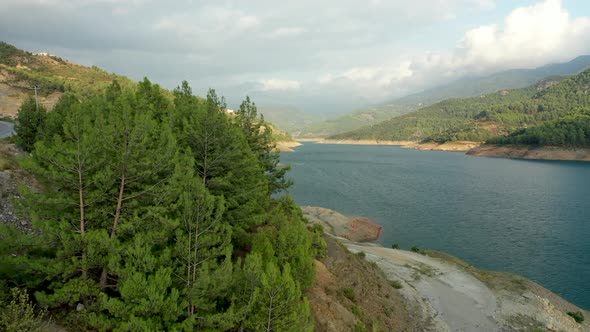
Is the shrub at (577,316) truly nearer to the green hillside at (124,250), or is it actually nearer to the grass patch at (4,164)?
the green hillside at (124,250)

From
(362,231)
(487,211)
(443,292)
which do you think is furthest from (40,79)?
(487,211)

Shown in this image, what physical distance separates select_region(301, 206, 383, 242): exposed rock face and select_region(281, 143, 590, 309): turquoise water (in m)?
3.00

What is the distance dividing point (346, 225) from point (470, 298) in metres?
30.3

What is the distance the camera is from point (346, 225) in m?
64.7

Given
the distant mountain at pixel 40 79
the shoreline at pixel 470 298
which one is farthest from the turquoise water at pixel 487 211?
the distant mountain at pixel 40 79

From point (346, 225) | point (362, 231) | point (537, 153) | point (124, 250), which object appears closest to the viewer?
point (124, 250)

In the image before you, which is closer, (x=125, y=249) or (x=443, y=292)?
(x=125, y=249)

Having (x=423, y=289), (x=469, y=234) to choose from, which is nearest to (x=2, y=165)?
(x=423, y=289)

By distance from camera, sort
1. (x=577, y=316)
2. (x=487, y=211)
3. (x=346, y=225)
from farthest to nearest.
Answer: (x=487, y=211), (x=346, y=225), (x=577, y=316)

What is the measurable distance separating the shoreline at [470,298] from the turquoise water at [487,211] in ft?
23.6

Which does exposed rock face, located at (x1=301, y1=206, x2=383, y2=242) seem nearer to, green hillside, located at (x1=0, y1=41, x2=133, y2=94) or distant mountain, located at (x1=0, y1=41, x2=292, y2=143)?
distant mountain, located at (x1=0, y1=41, x2=292, y2=143)

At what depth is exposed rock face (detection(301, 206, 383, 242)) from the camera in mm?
61094

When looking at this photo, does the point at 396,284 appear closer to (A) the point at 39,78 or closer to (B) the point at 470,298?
(B) the point at 470,298

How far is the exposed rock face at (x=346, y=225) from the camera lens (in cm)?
6109
